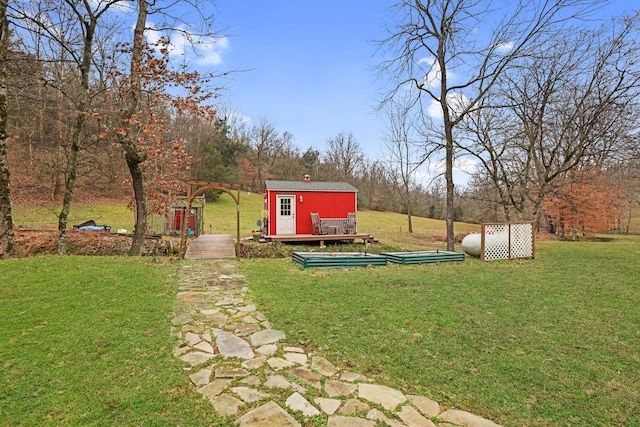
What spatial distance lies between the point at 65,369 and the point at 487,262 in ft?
30.5

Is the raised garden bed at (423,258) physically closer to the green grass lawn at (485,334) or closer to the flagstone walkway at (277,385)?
the green grass lawn at (485,334)

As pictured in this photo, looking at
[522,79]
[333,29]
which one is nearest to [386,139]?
[522,79]

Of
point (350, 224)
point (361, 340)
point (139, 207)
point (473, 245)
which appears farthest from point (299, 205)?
point (361, 340)

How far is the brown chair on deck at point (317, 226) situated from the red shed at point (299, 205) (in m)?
0.25

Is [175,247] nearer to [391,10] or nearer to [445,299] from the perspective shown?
[445,299]

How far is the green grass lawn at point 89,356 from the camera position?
6.70ft

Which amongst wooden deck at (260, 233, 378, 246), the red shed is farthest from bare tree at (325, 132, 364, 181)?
wooden deck at (260, 233, 378, 246)

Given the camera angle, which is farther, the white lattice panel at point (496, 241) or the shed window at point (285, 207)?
the shed window at point (285, 207)

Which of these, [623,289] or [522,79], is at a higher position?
[522,79]

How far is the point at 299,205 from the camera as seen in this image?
13250 mm

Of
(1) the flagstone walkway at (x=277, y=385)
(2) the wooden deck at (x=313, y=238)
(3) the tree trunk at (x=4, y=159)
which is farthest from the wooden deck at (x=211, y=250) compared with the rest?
(1) the flagstone walkway at (x=277, y=385)

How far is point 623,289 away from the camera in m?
5.88

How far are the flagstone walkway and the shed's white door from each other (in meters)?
9.14

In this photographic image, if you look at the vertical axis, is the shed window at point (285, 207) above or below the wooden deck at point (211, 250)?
above
